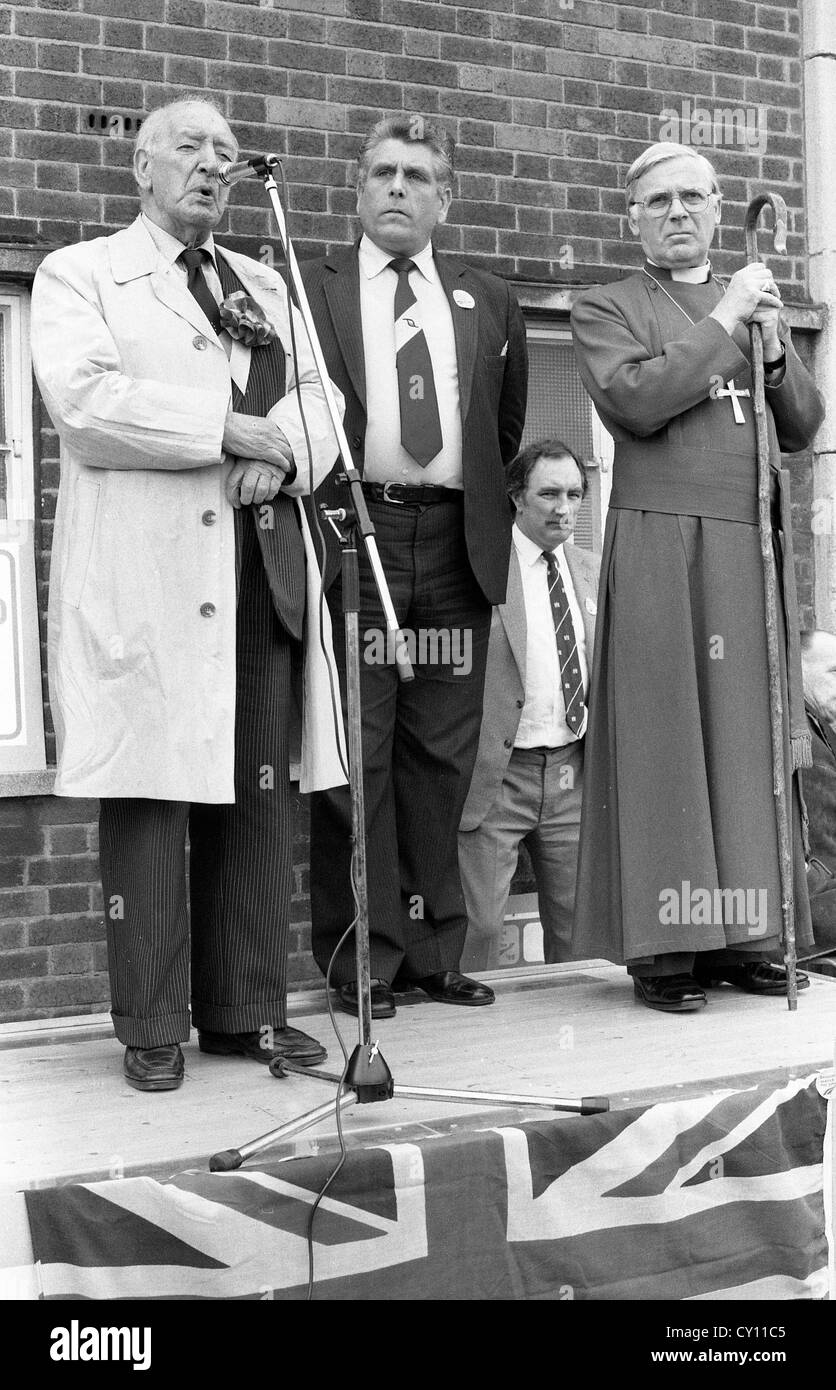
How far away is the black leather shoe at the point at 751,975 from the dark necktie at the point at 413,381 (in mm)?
1537

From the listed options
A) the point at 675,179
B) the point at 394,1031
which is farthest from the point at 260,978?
the point at 675,179

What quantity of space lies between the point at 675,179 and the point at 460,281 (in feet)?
1.94

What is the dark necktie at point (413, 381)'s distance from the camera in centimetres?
402

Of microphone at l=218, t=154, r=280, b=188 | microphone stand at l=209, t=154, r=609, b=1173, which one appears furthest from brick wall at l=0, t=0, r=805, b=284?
microphone stand at l=209, t=154, r=609, b=1173

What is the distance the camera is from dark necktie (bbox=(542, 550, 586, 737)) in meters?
5.08

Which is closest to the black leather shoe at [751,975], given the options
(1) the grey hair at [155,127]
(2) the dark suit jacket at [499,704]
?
(2) the dark suit jacket at [499,704]

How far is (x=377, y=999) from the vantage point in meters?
3.97

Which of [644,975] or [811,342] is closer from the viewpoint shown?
[644,975]

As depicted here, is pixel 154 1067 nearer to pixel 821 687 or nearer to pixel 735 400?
pixel 735 400

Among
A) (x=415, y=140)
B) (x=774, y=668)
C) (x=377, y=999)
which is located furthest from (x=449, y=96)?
(x=377, y=999)

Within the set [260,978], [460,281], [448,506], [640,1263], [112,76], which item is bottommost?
[640,1263]

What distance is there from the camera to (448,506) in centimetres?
408
